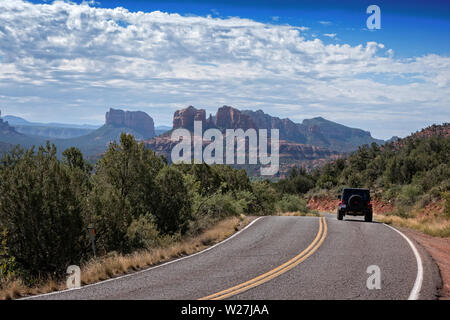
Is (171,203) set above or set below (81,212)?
below

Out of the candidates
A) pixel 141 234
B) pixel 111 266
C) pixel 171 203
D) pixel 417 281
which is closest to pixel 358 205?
→ pixel 171 203

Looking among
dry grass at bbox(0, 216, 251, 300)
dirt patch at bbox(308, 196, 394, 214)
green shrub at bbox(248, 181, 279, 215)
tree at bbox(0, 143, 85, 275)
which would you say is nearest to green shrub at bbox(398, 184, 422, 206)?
dirt patch at bbox(308, 196, 394, 214)

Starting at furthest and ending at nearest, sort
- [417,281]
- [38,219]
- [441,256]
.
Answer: [38,219] < [441,256] < [417,281]

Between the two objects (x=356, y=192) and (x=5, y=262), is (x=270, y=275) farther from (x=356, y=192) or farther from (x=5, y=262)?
(x=356, y=192)

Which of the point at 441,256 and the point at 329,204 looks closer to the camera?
the point at 441,256

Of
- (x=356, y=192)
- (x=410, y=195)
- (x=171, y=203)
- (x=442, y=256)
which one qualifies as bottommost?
(x=410, y=195)

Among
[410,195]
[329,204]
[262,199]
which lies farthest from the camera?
[329,204]

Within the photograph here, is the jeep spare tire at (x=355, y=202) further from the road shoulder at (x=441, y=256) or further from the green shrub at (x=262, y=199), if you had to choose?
the green shrub at (x=262, y=199)

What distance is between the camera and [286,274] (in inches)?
378

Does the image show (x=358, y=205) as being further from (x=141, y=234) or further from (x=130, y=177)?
(x=141, y=234)

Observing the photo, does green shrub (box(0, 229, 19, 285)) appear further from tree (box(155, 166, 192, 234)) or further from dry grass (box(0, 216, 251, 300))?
tree (box(155, 166, 192, 234))

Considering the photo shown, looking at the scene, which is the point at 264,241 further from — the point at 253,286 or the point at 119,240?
the point at 253,286

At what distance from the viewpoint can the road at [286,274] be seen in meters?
7.96
